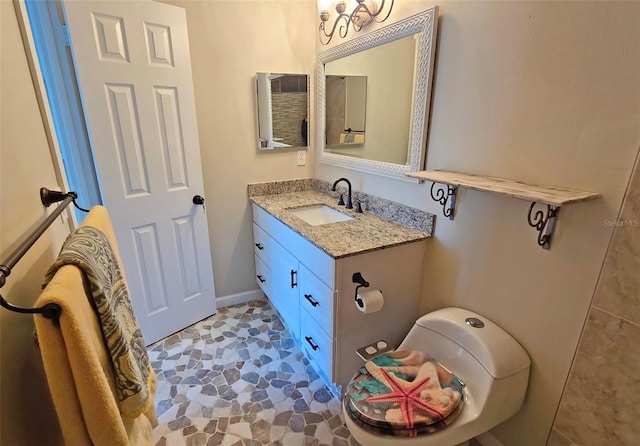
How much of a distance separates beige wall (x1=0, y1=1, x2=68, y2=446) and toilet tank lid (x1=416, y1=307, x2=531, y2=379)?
4.25 feet

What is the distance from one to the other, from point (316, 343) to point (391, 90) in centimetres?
137

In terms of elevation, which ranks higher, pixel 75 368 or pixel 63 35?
pixel 63 35

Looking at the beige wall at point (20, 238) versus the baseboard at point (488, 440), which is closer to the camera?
the beige wall at point (20, 238)

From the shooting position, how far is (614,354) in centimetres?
97

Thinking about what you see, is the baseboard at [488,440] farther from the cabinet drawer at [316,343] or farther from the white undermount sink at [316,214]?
the white undermount sink at [316,214]

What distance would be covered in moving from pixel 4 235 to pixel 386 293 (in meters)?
1.36

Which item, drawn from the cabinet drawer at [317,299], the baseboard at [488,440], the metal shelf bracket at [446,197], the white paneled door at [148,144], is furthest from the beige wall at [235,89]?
the baseboard at [488,440]

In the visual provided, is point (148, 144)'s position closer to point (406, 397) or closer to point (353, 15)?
point (353, 15)

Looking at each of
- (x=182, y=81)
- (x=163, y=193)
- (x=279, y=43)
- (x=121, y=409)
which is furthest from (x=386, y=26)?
(x=121, y=409)

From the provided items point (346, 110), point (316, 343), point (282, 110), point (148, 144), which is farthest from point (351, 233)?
point (148, 144)

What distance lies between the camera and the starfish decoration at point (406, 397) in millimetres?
1053

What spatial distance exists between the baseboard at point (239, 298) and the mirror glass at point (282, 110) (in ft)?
3.78

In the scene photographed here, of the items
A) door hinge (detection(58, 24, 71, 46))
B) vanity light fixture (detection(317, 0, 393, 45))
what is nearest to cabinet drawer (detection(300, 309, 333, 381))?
vanity light fixture (detection(317, 0, 393, 45))

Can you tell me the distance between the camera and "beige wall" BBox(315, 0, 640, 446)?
90 centimetres
